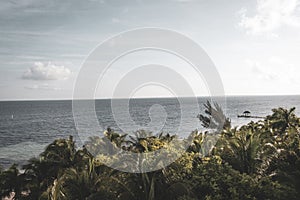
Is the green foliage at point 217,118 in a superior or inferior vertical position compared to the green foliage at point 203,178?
superior

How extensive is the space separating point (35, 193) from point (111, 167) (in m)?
8.10

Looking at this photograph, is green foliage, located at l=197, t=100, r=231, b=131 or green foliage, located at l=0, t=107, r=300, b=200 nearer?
green foliage, located at l=0, t=107, r=300, b=200

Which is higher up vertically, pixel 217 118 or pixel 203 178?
pixel 217 118

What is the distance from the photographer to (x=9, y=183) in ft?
99.3

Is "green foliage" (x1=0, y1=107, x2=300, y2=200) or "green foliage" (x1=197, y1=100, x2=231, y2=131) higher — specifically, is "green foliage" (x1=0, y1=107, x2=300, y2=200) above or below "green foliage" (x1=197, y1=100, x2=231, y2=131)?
below

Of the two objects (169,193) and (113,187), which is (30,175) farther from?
(169,193)

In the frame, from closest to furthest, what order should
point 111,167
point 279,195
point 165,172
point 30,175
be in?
point 279,195
point 165,172
point 111,167
point 30,175

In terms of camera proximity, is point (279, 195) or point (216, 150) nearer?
point (279, 195)

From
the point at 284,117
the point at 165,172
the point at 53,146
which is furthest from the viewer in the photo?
the point at 284,117

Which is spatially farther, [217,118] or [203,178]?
[217,118]

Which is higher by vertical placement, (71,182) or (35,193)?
(71,182)

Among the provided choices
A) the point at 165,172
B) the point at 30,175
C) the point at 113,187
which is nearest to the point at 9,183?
the point at 30,175

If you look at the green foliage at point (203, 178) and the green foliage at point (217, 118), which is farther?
the green foliage at point (217, 118)

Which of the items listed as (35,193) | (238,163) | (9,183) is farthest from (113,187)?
(9,183)
